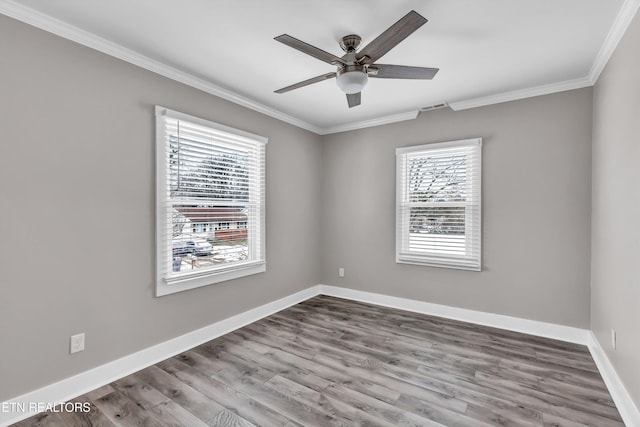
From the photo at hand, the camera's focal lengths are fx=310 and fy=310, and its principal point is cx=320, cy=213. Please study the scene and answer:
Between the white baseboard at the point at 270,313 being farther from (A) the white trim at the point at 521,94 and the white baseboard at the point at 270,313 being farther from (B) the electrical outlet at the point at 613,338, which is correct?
(A) the white trim at the point at 521,94

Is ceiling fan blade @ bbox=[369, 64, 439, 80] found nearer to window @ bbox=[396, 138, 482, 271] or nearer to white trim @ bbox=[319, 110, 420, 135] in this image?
window @ bbox=[396, 138, 482, 271]

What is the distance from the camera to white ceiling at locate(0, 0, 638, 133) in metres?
1.96

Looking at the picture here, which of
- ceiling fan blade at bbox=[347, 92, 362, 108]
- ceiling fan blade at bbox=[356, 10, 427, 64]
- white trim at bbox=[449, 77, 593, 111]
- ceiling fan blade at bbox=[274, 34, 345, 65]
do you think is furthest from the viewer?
white trim at bbox=[449, 77, 593, 111]

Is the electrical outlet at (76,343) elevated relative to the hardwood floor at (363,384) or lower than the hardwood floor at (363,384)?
elevated

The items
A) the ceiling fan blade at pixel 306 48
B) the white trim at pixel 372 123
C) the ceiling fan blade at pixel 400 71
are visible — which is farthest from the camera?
the white trim at pixel 372 123

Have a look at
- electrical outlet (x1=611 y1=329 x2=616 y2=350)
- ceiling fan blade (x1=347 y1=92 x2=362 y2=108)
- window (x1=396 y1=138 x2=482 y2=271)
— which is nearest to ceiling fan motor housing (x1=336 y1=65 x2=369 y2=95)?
ceiling fan blade (x1=347 y1=92 x2=362 y2=108)

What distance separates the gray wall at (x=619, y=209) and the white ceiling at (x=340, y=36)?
0.99 ft

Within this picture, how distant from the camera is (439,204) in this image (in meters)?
3.80

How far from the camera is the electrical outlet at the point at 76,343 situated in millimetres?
2205

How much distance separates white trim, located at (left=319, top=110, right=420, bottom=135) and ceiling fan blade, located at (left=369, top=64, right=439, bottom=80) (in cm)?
177

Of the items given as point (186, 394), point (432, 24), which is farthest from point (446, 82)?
point (186, 394)

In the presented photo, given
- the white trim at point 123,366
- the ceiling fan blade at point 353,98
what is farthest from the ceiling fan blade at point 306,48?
the white trim at point 123,366

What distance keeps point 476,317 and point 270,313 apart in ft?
8.11

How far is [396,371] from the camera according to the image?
255 cm
